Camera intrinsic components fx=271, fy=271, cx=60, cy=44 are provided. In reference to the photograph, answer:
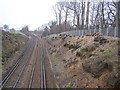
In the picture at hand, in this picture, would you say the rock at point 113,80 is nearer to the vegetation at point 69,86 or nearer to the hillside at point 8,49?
the vegetation at point 69,86

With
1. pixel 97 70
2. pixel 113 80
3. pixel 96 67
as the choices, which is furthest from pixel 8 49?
pixel 113 80

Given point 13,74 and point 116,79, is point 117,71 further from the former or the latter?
point 13,74

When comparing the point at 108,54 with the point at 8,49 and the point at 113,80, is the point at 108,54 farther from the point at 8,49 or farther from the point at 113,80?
the point at 8,49

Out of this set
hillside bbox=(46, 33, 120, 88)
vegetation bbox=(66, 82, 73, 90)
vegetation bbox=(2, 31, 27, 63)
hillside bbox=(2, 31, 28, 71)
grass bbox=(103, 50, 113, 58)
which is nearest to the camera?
hillside bbox=(46, 33, 120, 88)

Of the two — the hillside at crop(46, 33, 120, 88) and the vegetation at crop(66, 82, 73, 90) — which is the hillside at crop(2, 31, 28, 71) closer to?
the hillside at crop(46, 33, 120, 88)

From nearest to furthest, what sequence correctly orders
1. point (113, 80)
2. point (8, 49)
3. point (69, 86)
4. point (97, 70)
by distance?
point (113, 80), point (97, 70), point (69, 86), point (8, 49)

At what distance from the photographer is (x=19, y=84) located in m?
23.2

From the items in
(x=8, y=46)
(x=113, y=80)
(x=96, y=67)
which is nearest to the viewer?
(x=113, y=80)

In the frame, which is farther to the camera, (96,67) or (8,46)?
(8,46)

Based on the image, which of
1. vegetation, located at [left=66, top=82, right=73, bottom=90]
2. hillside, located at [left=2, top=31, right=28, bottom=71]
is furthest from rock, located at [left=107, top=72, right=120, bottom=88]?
hillside, located at [left=2, top=31, right=28, bottom=71]

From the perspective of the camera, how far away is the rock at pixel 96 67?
20.0 m

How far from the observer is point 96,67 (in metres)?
20.8

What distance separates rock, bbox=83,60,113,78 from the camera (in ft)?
65.7

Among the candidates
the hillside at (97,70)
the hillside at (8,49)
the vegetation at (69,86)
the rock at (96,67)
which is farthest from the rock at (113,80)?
the hillside at (8,49)
